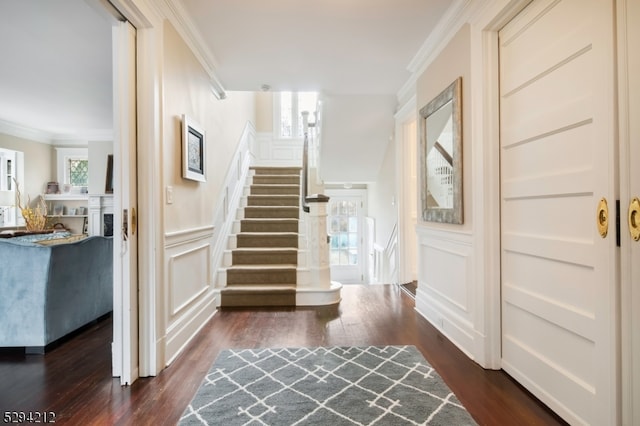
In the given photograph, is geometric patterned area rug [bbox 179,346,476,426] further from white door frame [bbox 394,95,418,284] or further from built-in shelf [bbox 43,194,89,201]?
built-in shelf [bbox 43,194,89,201]

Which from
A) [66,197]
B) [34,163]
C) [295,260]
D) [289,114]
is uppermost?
[289,114]

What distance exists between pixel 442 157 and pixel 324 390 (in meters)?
1.93

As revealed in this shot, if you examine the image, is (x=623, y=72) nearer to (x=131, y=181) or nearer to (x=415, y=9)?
(x=415, y=9)

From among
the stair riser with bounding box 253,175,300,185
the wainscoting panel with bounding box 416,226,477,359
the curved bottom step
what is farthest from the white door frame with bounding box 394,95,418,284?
the stair riser with bounding box 253,175,300,185

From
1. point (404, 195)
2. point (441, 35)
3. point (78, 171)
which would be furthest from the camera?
point (78, 171)

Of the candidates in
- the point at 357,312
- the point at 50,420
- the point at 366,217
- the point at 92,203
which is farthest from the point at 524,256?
the point at 92,203

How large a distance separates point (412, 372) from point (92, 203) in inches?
250

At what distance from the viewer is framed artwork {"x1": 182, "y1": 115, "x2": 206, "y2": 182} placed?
2.40 m

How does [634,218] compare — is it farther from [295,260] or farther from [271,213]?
[271,213]

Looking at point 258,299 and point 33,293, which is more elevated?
point 33,293

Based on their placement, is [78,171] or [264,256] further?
Answer: [78,171]

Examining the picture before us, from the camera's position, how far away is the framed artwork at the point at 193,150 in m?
2.40

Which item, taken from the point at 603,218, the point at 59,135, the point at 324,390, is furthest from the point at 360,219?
the point at 59,135

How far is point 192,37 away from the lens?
249cm
